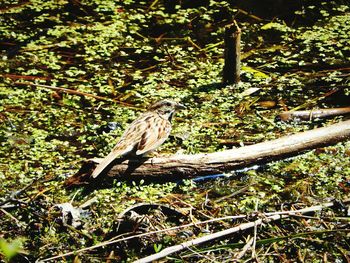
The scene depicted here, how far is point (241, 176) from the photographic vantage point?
520cm

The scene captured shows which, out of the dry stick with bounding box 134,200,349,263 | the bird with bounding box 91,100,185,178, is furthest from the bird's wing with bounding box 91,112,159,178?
the dry stick with bounding box 134,200,349,263

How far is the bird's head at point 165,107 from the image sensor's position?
579cm

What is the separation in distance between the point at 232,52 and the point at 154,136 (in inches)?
72.0

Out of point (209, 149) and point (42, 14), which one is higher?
point (42, 14)

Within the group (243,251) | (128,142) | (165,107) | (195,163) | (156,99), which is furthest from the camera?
(156,99)

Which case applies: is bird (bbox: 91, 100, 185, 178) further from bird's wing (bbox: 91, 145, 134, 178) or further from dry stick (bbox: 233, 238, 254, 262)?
dry stick (bbox: 233, 238, 254, 262)

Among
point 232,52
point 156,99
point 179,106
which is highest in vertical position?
point 232,52

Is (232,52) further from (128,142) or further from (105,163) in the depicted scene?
(105,163)

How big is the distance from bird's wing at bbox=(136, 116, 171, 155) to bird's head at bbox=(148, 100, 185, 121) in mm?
223

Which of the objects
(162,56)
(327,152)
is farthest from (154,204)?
(162,56)

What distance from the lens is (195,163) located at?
16.5 feet

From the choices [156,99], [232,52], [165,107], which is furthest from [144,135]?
[232,52]

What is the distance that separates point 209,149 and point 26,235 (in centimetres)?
199

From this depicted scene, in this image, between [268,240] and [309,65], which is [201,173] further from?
[309,65]
